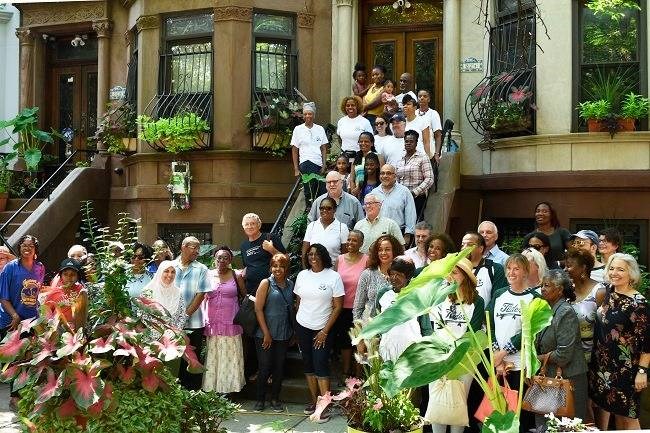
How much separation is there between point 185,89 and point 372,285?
765cm

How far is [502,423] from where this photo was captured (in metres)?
3.89

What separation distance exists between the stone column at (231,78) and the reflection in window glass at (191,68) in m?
0.30

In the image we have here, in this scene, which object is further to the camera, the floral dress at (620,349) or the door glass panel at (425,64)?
the door glass panel at (425,64)

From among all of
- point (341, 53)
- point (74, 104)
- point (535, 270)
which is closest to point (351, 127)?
point (341, 53)

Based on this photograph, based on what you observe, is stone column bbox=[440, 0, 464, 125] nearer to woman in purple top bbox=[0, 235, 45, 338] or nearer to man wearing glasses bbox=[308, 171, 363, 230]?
man wearing glasses bbox=[308, 171, 363, 230]

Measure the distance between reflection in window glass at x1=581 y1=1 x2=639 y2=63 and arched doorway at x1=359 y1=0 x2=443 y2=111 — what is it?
303 cm

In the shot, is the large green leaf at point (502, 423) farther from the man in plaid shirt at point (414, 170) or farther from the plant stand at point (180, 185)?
the plant stand at point (180, 185)

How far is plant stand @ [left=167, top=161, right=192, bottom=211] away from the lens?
45.1 feet

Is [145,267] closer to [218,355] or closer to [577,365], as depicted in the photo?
[218,355]

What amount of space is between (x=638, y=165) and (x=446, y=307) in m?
5.38

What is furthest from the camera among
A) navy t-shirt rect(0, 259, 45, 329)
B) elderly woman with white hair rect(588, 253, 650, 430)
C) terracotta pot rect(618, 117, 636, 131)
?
terracotta pot rect(618, 117, 636, 131)

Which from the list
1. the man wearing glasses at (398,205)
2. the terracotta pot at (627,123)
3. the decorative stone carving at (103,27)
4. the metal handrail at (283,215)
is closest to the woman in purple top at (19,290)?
the metal handrail at (283,215)

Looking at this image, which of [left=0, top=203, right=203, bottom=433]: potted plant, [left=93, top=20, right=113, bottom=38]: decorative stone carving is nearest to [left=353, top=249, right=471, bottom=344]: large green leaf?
[left=0, top=203, right=203, bottom=433]: potted plant

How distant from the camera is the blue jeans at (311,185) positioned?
449 inches
